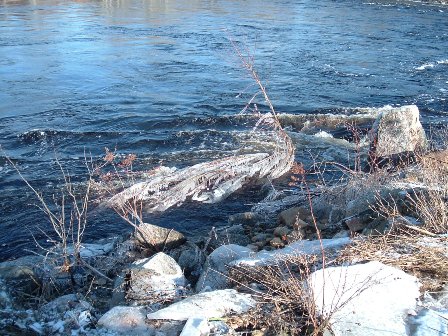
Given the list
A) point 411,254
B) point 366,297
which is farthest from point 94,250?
point 411,254

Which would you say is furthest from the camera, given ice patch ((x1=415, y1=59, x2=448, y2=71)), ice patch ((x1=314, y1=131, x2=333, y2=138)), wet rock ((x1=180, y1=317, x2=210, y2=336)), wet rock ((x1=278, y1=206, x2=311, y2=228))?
ice patch ((x1=415, y1=59, x2=448, y2=71))

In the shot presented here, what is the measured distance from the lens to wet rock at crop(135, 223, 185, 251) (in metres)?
5.33

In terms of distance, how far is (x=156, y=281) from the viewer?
4305 millimetres

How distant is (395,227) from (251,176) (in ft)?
12.8

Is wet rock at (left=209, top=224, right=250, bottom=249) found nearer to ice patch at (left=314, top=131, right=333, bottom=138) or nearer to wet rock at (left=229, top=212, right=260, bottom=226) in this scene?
wet rock at (left=229, top=212, right=260, bottom=226)

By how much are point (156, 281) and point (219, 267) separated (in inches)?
21.7

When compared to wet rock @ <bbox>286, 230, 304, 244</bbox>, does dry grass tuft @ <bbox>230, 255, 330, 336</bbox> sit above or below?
above

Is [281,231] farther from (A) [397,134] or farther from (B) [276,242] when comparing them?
(A) [397,134]

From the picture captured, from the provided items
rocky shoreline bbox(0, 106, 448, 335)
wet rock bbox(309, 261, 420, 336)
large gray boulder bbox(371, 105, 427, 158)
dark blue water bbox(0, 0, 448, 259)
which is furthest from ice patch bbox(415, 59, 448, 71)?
wet rock bbox(309, 261, 420, 336)

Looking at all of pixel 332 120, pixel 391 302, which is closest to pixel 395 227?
pixel 391 302

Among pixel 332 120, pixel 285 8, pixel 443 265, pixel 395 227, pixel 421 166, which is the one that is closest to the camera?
pixel 443 265

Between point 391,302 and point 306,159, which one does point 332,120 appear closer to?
point 306,159

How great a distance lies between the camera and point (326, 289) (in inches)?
133

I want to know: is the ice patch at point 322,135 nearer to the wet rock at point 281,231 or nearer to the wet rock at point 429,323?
the wet rock at point 281,231
